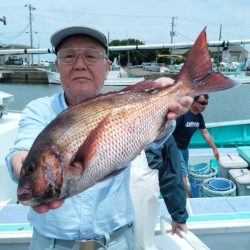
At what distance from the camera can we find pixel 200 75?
1653 millimetres

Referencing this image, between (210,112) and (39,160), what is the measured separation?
2004 centimetres

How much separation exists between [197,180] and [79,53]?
4.01 metres

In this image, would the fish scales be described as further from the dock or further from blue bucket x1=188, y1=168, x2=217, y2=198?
the dock

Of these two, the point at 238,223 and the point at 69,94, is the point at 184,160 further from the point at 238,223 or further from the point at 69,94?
the point at 69,94

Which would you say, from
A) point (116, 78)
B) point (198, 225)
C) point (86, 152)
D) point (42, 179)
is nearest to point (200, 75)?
point (86, 152)

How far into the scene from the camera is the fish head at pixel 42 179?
1194 mm

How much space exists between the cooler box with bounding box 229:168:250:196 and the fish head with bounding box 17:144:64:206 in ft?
12.8

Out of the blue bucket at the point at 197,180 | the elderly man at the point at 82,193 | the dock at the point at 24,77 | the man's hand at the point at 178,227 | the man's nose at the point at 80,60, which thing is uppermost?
the man's nose at the point at 80,60

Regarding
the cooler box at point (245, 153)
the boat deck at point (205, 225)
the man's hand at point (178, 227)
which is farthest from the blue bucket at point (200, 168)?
the man's hand at point (178, 227)

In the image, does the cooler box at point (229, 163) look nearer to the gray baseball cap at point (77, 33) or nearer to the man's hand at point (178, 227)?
the man's hand at point (178, 227)

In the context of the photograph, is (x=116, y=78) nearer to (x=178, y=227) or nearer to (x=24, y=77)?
(x=24, y=77)

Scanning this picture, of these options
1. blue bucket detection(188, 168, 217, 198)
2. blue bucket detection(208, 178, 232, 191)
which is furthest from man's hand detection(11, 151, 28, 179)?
blue bucket detection(188, 168, 217, 198)

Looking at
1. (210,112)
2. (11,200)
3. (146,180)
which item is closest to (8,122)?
(11,200)

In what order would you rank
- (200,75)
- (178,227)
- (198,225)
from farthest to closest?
1. (198,225)
2. (178,227)
3. (200,75)
